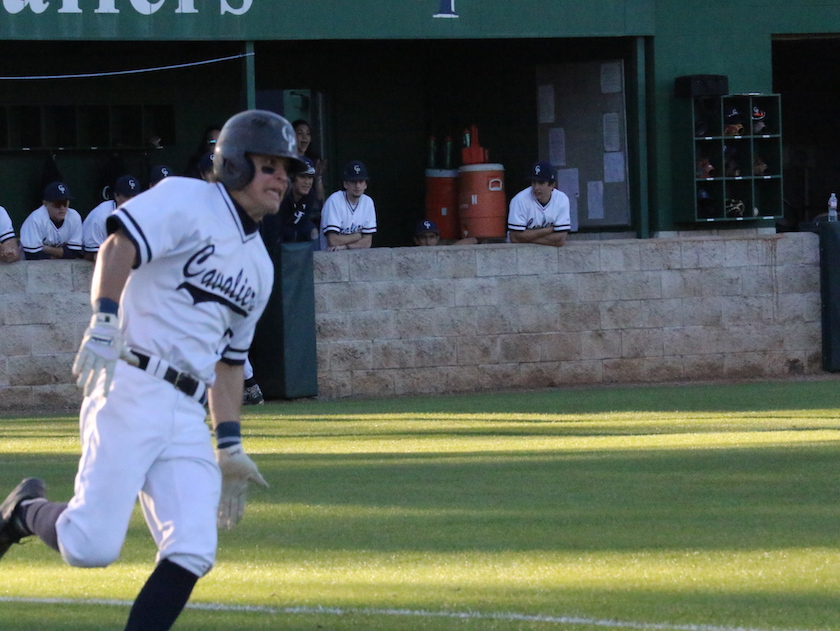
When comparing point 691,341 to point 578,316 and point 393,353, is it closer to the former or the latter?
point 578,316

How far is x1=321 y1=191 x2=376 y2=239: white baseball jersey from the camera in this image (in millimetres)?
15055

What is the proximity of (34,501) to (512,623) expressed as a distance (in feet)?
5.88

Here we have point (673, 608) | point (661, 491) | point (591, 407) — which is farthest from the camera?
point (591, 407)

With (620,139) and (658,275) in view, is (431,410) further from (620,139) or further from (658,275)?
(620,139)

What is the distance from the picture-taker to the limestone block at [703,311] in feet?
51.9

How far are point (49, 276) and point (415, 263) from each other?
380cm

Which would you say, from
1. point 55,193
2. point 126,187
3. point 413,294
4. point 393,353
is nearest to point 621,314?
point 413,294

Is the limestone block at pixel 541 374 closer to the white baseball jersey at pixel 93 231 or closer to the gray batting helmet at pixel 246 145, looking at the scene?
the white baseball jersey at pixel 93 231

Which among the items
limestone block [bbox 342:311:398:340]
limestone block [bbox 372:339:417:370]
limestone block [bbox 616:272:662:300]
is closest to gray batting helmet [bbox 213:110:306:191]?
limestone block [bbox 342:311:398:340]

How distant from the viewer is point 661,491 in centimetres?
821

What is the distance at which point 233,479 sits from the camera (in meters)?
5.18

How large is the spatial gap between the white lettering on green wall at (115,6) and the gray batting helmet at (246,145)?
35.1 ft

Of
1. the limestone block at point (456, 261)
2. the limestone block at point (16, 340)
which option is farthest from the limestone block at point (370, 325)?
the limestone block at point (16, 340)

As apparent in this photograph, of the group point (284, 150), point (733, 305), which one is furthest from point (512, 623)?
point (733, 305)
